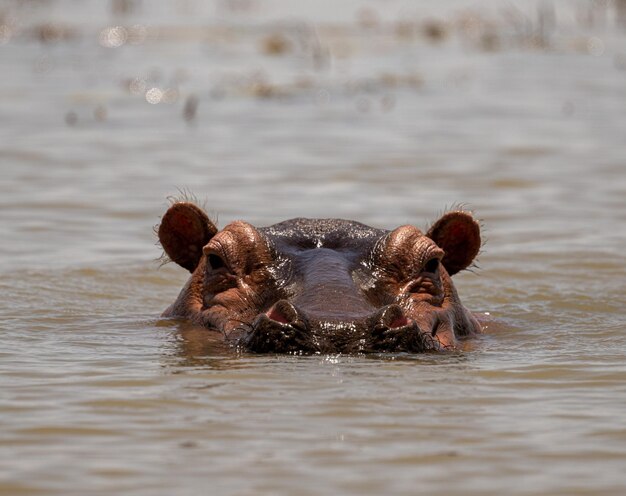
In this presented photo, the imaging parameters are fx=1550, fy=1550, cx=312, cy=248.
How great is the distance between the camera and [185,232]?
947cm

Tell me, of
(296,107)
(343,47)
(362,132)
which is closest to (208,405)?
(362,132)

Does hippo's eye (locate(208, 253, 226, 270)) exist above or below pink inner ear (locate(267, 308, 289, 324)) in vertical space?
above

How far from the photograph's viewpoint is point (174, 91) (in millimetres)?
22141

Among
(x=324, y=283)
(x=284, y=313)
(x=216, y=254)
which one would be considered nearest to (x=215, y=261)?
(x=216, y=254)

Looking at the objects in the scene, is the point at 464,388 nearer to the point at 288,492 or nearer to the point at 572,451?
the point at 572,451

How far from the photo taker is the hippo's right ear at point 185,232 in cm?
928

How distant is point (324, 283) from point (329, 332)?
0.57m

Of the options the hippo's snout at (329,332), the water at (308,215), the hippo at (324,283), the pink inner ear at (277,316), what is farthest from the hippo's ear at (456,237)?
the pink inner ear at (277,316)

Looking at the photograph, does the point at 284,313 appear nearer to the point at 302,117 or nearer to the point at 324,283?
the point at 324,283

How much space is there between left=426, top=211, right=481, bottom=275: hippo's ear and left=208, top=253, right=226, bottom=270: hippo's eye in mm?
1278

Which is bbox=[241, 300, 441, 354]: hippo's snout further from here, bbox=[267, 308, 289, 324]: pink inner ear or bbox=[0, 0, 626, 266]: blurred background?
bbox=[0, 0, 626, 266]: blurred background

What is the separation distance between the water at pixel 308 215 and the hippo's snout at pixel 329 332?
0.34 feet

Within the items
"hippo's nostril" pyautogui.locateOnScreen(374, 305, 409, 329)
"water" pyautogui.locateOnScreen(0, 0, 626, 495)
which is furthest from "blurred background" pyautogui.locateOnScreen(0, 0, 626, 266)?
"hippo's nostril" pyautogui.locateOnScreen(374, 305, 409, 329)

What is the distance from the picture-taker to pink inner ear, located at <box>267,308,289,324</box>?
7.71m
